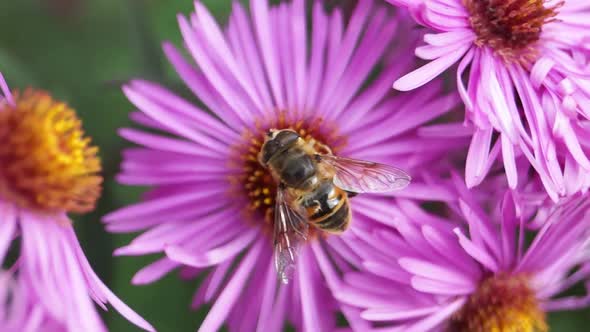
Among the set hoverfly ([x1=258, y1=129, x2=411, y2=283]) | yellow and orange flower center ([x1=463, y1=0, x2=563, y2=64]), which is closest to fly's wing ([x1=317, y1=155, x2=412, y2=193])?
hoverfly ([x1=258, y1=129, x2=411, y2=283])

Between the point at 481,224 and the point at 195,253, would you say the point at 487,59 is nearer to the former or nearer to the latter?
the point at 481,224

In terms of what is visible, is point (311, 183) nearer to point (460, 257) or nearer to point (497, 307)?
point (460, 257)

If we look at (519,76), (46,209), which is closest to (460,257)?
(519,76)

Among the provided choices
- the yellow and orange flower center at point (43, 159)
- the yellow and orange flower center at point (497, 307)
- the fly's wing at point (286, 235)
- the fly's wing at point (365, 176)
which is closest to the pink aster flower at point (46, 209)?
the yellow and orange flower center at point (43, 159)

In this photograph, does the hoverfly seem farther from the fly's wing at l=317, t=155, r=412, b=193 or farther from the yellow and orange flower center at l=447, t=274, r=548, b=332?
the yellow and orange flower center at l=447, t=274, r=548, b=332

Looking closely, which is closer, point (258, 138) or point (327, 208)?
point (327, 208)

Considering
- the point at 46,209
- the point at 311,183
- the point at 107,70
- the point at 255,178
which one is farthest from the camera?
the point at 107,70
